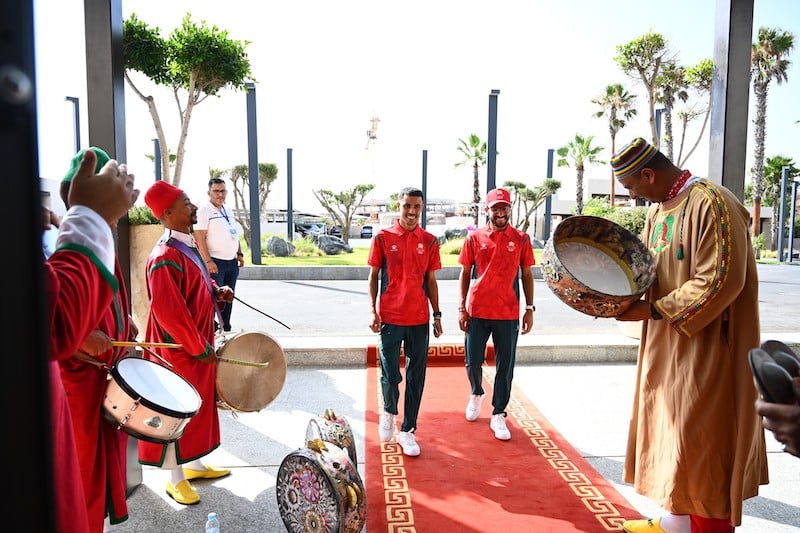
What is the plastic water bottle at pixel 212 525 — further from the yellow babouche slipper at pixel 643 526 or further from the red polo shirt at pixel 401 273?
the yellow babouche slipper at pixel 643 526

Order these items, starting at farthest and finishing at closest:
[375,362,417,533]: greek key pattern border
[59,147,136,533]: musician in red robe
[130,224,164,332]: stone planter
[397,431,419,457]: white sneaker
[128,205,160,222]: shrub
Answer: [128,205,160,222]: shrub
[130,224,164,332]: stone planter
[397,431,419,457]: white sneaker
[375,362,417,533]: greek key pattern border
[59,147,136,533]: musician in red robe

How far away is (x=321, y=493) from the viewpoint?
7.57 feet

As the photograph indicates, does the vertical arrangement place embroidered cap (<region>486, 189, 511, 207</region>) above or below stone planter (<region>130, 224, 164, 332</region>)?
above

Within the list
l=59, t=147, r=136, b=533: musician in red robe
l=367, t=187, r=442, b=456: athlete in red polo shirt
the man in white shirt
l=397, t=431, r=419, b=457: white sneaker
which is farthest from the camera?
the man in white shirt

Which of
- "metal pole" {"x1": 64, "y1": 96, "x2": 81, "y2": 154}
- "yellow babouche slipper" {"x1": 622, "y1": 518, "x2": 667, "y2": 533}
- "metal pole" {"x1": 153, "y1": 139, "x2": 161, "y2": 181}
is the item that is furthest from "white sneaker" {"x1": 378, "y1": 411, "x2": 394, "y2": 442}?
"metal pole" {"x1": 153, "y1": 139, "x2": 161, "y2": 181}

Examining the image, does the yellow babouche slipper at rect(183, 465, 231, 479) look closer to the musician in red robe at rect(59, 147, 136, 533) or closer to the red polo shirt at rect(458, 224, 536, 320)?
the musician in red robe at rect(59, 147, 136, 533)

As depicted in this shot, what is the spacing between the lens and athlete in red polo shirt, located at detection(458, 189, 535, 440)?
158 inches

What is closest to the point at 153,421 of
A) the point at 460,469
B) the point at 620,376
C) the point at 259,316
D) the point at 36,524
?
the point at 36,524

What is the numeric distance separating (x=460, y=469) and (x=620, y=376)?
2.71 m

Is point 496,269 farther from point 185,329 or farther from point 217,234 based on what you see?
point 217,234

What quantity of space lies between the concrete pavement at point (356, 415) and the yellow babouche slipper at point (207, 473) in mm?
54

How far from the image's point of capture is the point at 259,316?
8773 mm

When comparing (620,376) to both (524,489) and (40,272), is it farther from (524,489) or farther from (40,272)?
(40,272)

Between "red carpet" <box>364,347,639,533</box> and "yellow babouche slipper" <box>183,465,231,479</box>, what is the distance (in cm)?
86
